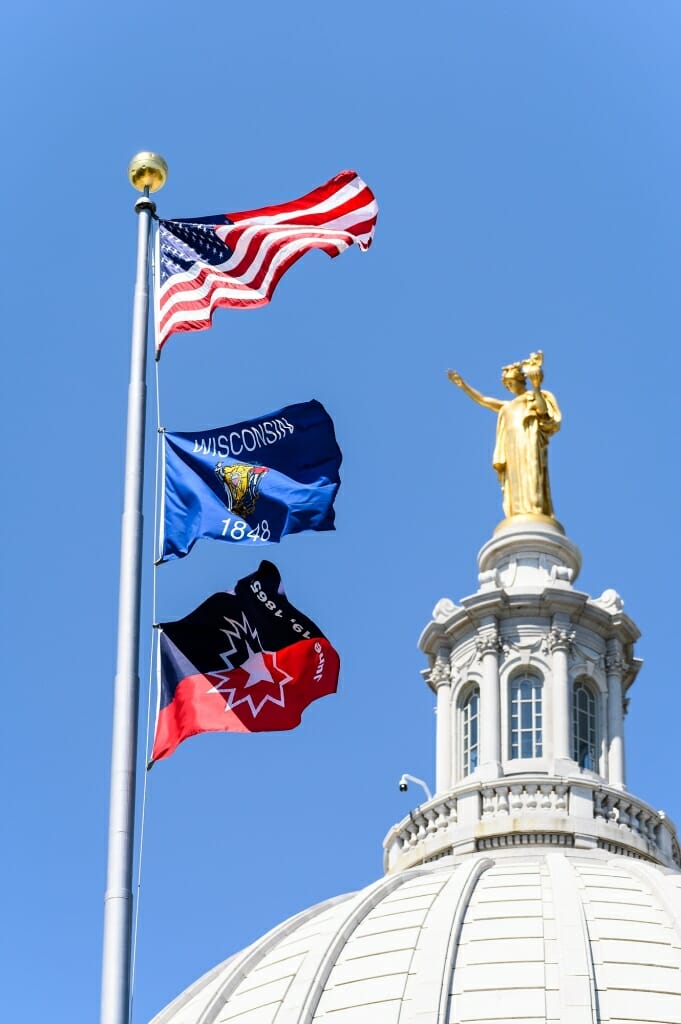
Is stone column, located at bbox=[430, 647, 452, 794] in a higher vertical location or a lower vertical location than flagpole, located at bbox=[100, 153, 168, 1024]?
higher

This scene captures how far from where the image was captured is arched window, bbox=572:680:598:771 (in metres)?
61.9

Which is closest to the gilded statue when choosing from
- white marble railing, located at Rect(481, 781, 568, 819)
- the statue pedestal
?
the statue pedestal

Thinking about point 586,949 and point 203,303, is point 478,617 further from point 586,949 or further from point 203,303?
point 203,303

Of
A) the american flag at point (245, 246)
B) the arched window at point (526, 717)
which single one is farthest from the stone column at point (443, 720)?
the american flag at point (245, 246)

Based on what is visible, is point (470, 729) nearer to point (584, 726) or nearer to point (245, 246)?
point (584, 726)

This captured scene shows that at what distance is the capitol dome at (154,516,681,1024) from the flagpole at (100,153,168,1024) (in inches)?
876

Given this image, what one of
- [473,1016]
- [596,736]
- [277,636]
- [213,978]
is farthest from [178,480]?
[596,736]

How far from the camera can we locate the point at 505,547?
65.5m

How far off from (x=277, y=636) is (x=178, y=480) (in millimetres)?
2132

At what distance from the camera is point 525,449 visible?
215 feet

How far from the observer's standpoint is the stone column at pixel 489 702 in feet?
199

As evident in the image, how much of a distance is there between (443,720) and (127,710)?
36.4 metres

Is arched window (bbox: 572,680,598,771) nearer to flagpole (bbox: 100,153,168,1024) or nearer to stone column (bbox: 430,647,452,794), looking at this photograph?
stone column (bbox: 430,647,452,794)

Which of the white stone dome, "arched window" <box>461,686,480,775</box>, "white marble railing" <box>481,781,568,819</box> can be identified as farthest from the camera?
"arched window" <box>461,686,480,775</box>
